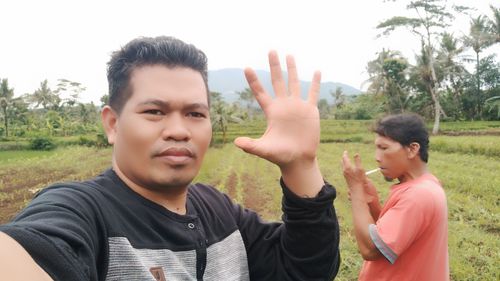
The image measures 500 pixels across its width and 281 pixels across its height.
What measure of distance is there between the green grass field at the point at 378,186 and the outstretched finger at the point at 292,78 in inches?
147

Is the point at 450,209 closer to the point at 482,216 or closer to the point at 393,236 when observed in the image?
the point at 482,216

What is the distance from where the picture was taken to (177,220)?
3.76ft

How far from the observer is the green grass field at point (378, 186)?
16.4 feet

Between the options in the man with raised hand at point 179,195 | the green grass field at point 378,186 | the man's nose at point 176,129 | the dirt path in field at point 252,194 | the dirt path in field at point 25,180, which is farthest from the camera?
the dirt path in field at point 25,180

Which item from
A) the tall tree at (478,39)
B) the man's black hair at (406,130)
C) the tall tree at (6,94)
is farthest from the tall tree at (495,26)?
the tall tree at (6,94)

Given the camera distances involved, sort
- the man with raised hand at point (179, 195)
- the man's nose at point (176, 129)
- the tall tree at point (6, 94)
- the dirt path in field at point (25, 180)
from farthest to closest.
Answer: the tall tree at point (6, 94)
the dirt path in field at point (25, 180)
the man's nose at point (176, 129)
the man with raised hand at point (179, 195)

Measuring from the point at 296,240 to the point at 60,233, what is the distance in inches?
29.0

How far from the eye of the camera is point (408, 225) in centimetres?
169

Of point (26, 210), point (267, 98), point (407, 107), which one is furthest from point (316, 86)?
point (407, 107)

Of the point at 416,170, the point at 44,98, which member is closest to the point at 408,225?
the point at 416,170

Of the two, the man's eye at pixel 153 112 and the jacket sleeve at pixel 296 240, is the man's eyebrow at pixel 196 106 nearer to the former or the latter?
the man's eye at pixel 153 112

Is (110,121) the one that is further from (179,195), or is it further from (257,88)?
(257,88)

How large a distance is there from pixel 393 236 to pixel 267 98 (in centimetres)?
88

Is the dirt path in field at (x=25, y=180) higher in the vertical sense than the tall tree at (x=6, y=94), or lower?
lower
